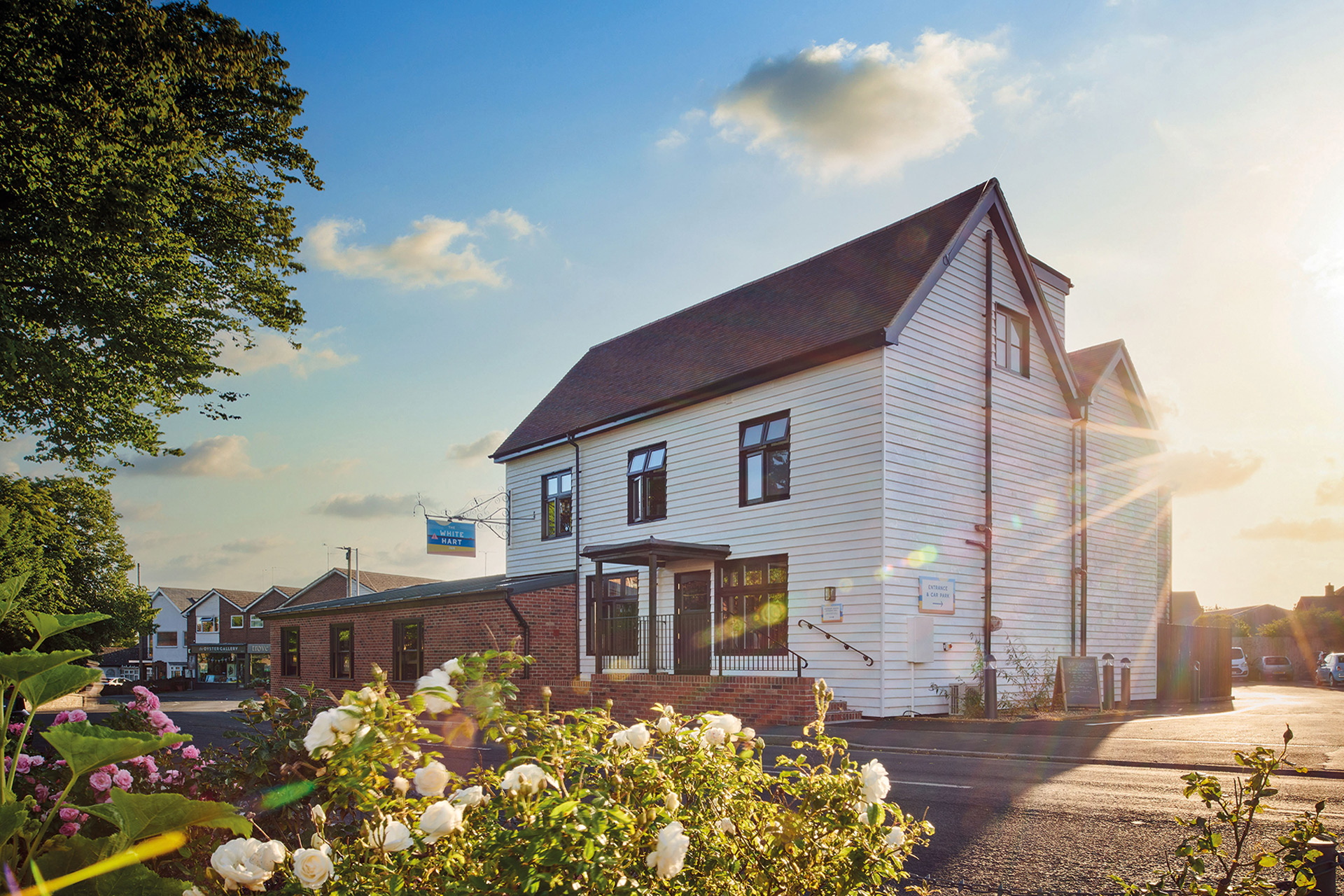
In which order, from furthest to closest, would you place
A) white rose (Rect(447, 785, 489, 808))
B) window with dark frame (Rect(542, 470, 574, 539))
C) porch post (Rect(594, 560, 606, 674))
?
window with dark frame (Rect(542, 470, 574, 539))
porch post (Rect(594, 560, 606, 674))
white rose (Rect(447, 785, 489, 808))

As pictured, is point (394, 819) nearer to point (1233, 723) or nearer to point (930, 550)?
point (930, 550)

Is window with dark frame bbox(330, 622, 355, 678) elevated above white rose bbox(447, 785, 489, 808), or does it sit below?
below

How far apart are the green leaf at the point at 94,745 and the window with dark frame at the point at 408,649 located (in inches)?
913

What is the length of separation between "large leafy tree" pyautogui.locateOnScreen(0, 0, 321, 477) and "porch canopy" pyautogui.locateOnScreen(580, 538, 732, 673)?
9.90 meters

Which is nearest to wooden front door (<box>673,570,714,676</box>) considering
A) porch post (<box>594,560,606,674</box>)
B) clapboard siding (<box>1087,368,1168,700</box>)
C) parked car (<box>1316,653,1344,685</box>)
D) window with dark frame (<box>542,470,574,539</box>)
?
porch post (<box>594,560,606,674</box>)

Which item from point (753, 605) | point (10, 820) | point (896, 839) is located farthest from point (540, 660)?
point (10, 820)

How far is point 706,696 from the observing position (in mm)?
15867

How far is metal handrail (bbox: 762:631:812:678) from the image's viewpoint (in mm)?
16109

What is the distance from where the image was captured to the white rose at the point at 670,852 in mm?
2307

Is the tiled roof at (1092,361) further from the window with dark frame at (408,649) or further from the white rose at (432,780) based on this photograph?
the white rose at (432,780)

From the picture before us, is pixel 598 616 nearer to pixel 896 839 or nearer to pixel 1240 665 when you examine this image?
pixel 896 839

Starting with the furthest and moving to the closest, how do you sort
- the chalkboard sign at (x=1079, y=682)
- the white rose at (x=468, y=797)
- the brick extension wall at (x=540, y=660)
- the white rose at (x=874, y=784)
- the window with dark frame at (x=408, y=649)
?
the window with dark frame at (x=408, y=649) < the chalkboard sign at (x=1079, y=682) < the brick extension wall at (x=540, y=660) < the white rose at (x=874, y=784) < the white rose at (x=468, y=797)

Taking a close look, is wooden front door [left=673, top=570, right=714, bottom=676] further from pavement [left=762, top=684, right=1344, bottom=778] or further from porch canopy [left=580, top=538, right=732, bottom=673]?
pavement [left=762, top=684, right=1344, bottom=778]

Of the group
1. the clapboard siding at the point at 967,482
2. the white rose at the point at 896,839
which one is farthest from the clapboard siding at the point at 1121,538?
the white rose at the point at 896,839
